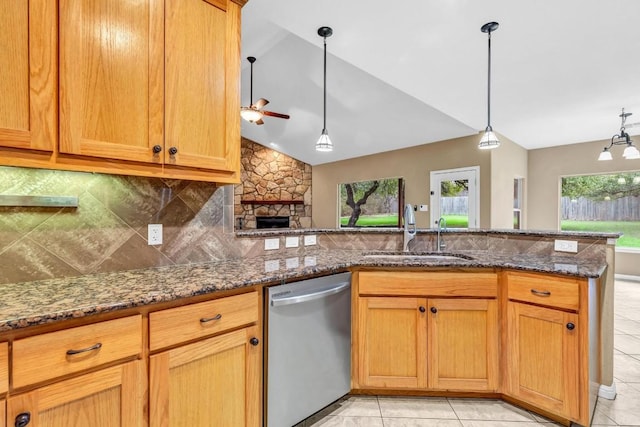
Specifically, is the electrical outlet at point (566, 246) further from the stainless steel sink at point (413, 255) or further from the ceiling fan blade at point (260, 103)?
the ceiling fan blade at point (260, 103)

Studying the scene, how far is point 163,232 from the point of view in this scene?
181 cm

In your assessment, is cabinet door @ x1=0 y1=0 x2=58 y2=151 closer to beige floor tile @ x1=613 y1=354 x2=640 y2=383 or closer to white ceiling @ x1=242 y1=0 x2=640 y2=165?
white ceiling @ x1=242 y1=0 x2=640 y2=165

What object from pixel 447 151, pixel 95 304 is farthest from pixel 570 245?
pixel 447 151

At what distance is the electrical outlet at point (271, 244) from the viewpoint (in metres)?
2.27

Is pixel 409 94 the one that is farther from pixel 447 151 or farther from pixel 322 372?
pixel 322 372

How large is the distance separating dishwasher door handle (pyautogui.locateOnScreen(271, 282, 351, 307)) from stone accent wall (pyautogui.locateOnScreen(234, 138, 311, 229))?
6.50 metres

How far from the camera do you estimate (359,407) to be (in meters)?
1.96

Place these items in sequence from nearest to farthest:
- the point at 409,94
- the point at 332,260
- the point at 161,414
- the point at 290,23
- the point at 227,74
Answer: the point at 161,414 < the point at 227,74 < the point at 332,260 < the point at 290,23 < the point at 409,94

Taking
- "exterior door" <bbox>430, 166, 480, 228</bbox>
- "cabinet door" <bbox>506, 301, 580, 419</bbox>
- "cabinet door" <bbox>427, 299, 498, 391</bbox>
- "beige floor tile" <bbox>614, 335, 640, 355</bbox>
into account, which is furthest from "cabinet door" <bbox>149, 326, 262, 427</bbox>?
"exterior door" <bbox>430, 166, 480, 228</bbox>

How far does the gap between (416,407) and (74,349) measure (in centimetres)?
184

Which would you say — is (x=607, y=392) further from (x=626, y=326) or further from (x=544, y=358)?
(x=626, y=326)

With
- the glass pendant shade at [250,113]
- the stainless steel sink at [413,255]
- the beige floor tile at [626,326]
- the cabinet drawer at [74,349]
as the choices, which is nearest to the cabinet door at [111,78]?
the cabinet drawer at [74,349]

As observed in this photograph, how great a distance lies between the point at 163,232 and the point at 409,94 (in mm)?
3680

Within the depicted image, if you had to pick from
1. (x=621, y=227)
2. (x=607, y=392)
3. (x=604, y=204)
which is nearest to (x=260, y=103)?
(x=607, y=392)
